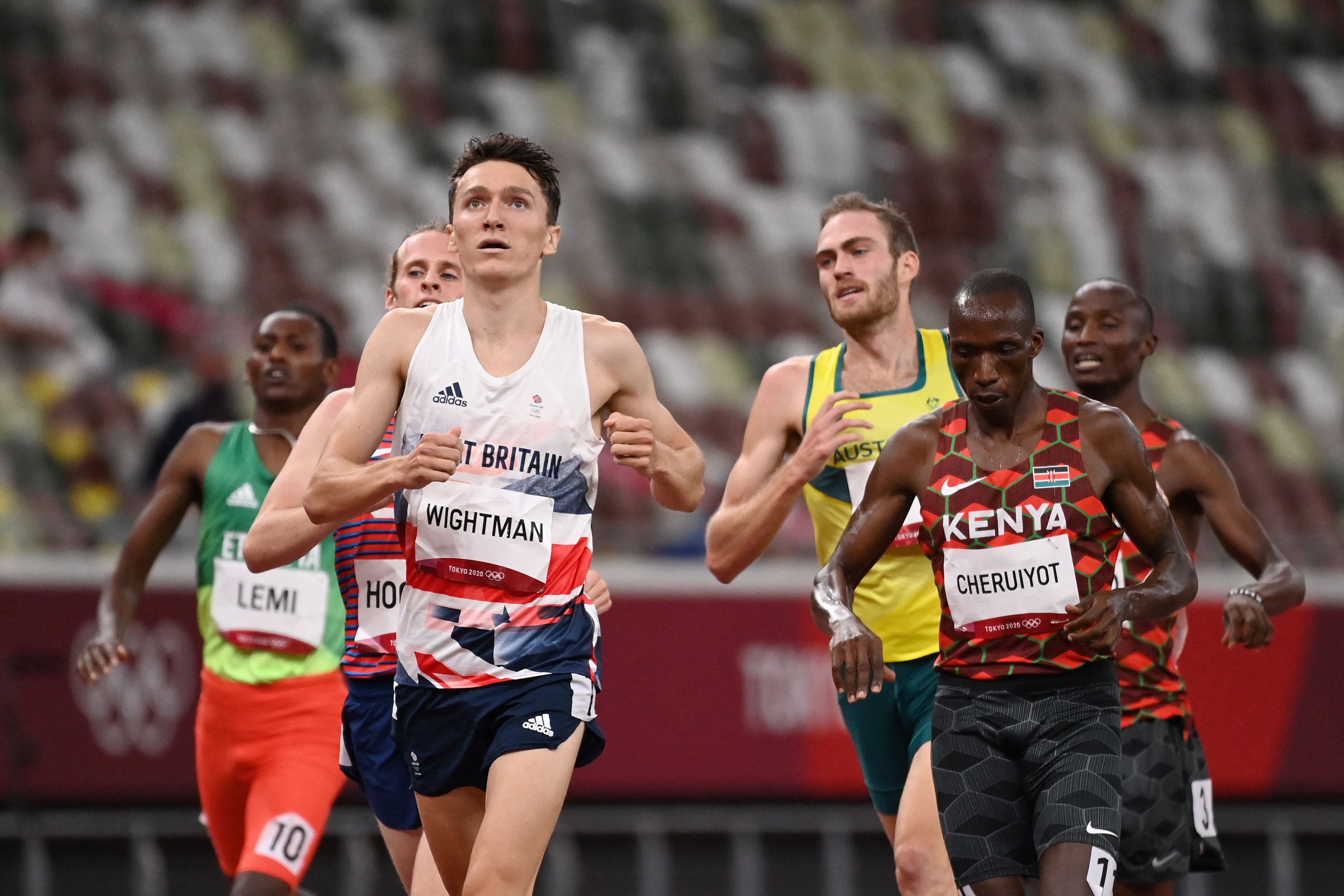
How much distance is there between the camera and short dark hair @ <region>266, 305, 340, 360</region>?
628 cm

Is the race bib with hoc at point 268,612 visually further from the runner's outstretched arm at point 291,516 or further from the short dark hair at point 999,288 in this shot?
the short dark hair at point 999,288

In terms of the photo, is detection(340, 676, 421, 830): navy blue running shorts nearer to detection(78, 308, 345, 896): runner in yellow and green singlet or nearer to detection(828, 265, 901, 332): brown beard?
detection(78, 308, 345, 896): runner in yellow and green singlet

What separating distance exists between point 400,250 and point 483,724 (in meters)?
1.86

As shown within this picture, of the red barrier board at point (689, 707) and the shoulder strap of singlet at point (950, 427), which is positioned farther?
the red barrier board at point (689, 707)

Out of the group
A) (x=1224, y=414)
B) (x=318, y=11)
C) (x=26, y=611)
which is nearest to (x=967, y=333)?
(x=26, y=611)

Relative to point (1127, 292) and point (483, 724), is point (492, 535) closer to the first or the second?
point (483, 724)

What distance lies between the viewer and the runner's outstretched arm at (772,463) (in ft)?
17.3

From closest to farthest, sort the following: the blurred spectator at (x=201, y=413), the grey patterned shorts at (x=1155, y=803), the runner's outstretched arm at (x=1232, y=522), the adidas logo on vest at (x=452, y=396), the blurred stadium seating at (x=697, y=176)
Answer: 1. the adidas logo on vest at (x=452, y=396)
2. the grey patterned shorts at (x=1155, y=803)
3. the runner's outstretched arm at (x=1232, y=522)
4. the blurred spectator at (x=201, y=413)
5. the blurred stadium seating at (x=697, y=176)

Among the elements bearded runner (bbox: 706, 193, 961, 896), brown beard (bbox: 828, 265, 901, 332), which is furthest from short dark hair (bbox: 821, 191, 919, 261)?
brown beard (bbox: 828, 265, 901, 332)

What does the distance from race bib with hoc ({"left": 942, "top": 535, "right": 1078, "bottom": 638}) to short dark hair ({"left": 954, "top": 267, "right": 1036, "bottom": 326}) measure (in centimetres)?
59

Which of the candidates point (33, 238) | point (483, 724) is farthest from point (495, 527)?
point (33, 238)

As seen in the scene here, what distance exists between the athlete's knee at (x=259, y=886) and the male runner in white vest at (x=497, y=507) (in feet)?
4.21

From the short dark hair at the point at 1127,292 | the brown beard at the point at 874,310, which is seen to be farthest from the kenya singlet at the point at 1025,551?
the short dark hair at the point at 1127,292

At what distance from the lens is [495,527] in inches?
174
